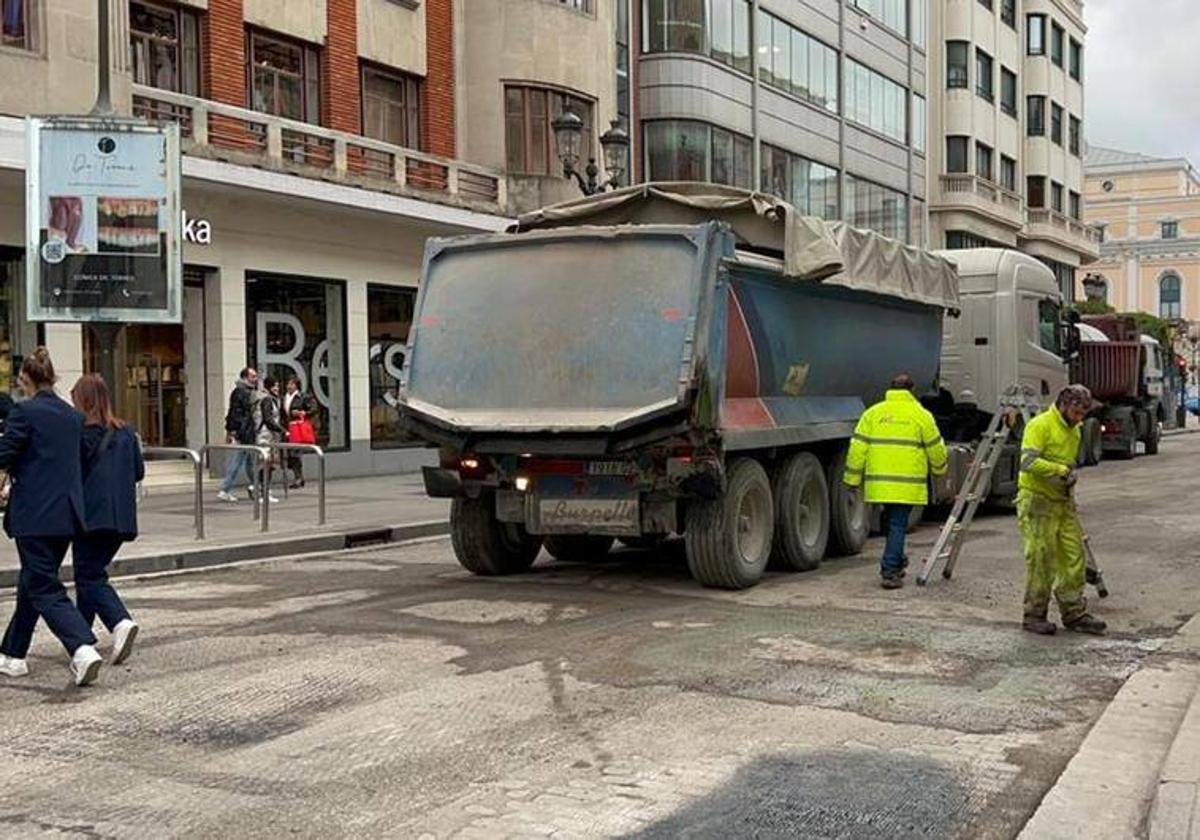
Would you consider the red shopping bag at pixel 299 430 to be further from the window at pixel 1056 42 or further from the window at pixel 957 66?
the window at pixel 1056 42

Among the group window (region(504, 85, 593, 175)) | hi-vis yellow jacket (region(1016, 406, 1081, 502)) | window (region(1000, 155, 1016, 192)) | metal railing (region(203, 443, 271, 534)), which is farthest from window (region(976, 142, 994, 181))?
hi-vis yellow jacket (region(1016, 406, 1081, 502))

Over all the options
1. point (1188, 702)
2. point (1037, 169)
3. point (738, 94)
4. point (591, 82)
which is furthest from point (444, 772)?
point (1037, 169)

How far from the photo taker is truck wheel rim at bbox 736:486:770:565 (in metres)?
9.97

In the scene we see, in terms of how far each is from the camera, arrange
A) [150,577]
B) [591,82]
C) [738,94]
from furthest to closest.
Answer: [738,94] < [591,82] < [150,577]

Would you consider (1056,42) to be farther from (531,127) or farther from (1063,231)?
(531,127)

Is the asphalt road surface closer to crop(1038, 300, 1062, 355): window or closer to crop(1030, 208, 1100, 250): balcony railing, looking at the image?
crop(1038, 300, 1062, 355): window

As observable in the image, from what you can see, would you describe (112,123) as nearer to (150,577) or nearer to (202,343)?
(150,577)

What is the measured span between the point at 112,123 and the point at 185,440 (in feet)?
26.0

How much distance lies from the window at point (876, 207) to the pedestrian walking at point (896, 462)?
93.8ft

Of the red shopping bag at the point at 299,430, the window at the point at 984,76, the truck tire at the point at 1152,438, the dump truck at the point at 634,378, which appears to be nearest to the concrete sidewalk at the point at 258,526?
the red shopping bag at the point at 299,430

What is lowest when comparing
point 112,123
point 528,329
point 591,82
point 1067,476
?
point 1067,476

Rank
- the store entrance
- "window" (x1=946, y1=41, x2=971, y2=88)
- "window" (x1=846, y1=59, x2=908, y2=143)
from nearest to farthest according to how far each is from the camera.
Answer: the store entrance < "window" (x1=846, y1=59, x2=908, y2=143) < "window" (x1=946, y1=41, x2=971, y2=88)

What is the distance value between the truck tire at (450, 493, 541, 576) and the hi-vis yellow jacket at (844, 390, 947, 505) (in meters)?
2.83

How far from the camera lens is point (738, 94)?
32.0m
